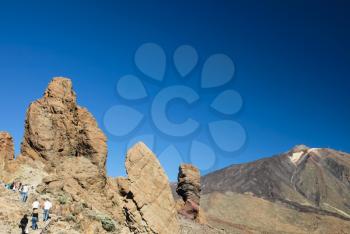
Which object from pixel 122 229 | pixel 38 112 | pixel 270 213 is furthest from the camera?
pixel 270 213

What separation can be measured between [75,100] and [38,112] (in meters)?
4.24

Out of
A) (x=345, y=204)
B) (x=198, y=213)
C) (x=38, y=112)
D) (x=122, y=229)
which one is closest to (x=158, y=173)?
(x=122, y=229)

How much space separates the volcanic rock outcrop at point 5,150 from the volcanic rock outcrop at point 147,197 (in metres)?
10.5

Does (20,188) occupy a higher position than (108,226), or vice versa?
(20,188)

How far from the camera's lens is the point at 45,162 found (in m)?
33.0

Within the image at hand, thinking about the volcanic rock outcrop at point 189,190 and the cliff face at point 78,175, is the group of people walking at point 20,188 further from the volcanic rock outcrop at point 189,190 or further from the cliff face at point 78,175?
the volcanic rock outcrop at point 189,190

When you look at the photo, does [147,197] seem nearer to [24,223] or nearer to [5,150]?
[24,223]

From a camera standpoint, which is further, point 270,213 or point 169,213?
point 270,213

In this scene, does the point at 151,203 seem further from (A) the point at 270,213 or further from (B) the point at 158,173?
(A) the point at 270,213

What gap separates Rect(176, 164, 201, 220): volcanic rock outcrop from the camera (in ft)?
219

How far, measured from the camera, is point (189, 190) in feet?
234

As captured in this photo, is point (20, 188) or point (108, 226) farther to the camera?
point (20, 188)

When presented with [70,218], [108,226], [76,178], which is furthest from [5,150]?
[70,218]

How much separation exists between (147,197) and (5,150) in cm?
1301
